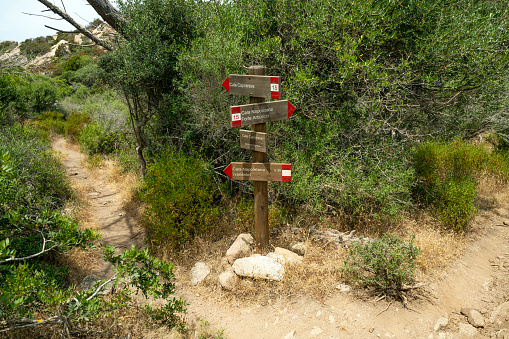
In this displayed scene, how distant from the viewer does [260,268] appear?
4.27 meters

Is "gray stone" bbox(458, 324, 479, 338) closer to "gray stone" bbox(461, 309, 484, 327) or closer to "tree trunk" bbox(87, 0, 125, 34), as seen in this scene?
"gray stone" bbox(461, 309, 484, 327)

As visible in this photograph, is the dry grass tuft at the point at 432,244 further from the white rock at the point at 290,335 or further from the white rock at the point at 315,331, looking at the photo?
the white rock at the point at 290,335

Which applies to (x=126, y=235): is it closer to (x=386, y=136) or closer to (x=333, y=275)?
(x=333, y=275)

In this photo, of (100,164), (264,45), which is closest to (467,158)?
(264,45)

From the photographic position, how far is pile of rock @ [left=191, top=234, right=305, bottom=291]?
13.9 ft

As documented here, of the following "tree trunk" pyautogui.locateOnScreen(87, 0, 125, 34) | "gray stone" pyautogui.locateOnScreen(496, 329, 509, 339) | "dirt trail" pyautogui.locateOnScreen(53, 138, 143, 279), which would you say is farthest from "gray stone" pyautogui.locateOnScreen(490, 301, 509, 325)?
"tree trunk" pyautogui.locateOnScreen(87, 0, 125, 34)

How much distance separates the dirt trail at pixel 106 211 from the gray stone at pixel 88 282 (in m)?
0.34

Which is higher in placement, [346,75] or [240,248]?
[346,75]

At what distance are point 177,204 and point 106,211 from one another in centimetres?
309

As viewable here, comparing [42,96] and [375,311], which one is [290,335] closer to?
[375,311]

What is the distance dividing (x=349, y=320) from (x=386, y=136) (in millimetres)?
3504

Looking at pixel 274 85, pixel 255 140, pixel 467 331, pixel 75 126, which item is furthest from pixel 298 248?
pixel 75 126

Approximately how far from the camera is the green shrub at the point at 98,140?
10.7m

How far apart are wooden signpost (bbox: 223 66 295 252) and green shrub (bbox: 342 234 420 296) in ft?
4.62
